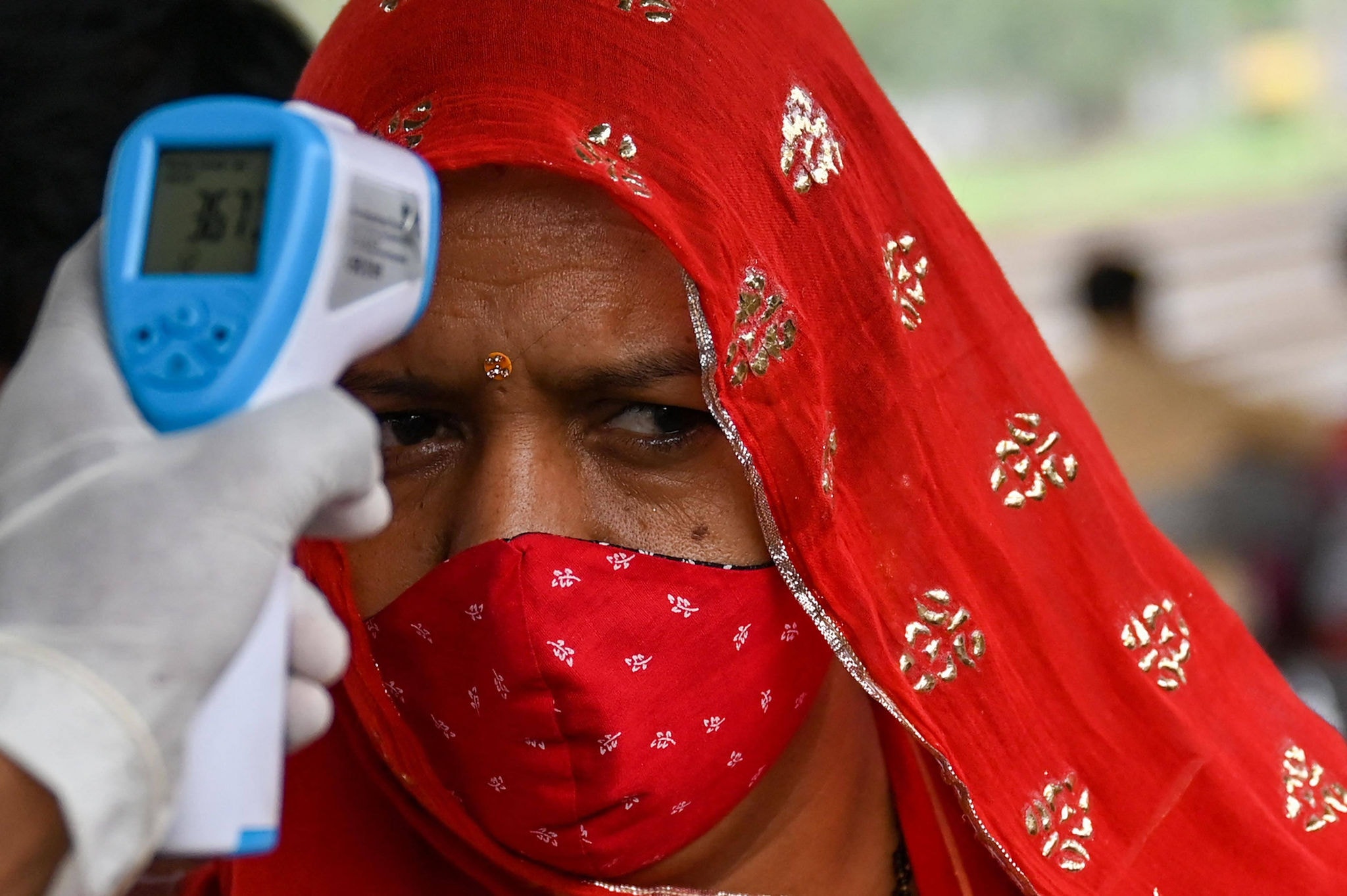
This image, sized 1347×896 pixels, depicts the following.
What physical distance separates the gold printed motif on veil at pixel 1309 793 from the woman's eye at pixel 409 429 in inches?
37.6

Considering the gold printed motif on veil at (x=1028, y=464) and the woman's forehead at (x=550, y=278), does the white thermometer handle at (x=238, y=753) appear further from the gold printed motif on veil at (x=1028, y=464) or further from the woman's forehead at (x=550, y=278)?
the gold printed motif on veil at (x=1028, y=464)

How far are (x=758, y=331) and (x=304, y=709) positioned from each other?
0.56 meters

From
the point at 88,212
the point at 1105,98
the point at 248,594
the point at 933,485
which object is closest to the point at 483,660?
the point at 933,485

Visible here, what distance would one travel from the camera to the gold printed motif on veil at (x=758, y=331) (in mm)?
1185

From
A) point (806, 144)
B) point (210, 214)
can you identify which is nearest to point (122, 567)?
point (210, 214)

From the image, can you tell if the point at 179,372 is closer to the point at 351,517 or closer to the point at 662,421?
the point at 351,517

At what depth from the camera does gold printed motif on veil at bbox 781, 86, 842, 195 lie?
4.07ft

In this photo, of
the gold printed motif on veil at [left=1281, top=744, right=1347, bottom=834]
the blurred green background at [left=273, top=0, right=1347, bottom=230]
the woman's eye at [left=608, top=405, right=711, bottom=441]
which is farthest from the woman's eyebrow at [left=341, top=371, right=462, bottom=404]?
the blurred green background at [left=273, top=0, right=1347, bottom=230]

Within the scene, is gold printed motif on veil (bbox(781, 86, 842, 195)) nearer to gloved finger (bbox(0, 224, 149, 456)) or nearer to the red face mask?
the red face mask

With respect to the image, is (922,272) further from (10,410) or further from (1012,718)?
(10,410)

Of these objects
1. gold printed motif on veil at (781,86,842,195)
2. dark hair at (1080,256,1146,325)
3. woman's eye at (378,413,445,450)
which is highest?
dark hair at (1080,256,1146,325)

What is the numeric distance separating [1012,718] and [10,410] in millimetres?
897

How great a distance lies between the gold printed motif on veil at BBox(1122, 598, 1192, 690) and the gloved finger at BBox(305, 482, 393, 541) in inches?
33.3

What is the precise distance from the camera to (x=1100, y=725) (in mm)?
1325
